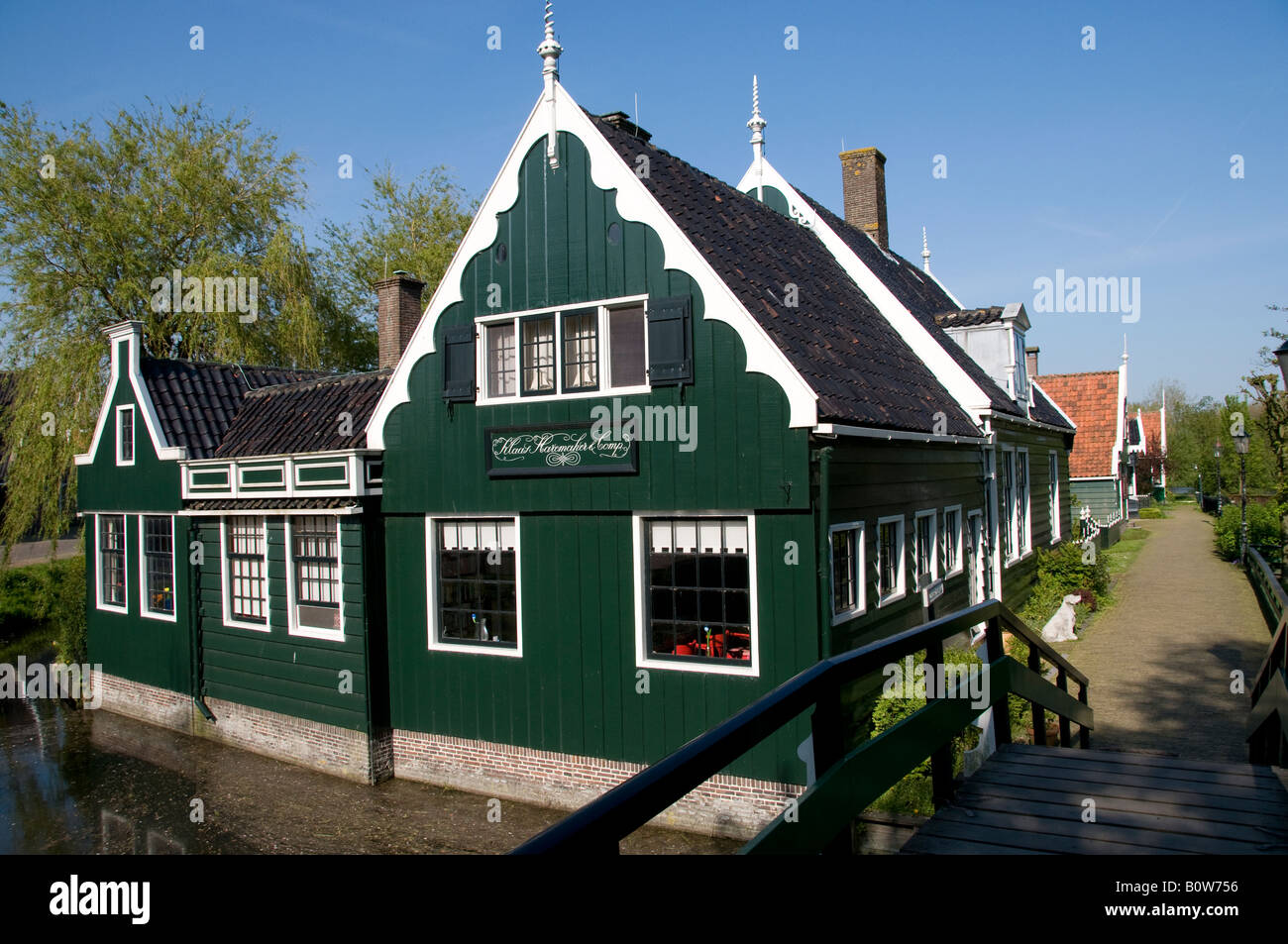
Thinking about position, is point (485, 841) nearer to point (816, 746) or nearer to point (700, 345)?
point (700, 345)

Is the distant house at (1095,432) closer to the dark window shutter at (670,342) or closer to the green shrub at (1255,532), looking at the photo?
the green shrub at (1255,532)

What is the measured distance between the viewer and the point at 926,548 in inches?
525

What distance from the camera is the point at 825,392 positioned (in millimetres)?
9930

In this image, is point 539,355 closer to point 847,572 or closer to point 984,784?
point 847,572

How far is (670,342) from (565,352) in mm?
1624

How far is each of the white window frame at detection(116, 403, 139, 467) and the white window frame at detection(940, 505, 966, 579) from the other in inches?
588

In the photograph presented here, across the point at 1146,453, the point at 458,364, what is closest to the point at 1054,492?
the point at 458,364

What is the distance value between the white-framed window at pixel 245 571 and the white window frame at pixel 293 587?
31 centimetres

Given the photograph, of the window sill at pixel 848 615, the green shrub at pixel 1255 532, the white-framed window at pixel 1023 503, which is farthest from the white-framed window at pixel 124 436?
the green shrub at pixel 1255 532

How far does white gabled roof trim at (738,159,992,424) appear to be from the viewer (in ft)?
50.1

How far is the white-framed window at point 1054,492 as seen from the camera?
22938 mm

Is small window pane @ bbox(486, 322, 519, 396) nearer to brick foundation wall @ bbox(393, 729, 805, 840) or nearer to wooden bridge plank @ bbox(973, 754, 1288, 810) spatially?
brick foundation wall @ bbox(393, 729, 805, 840)

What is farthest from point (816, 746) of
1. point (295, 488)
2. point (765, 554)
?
point (295, 488)
